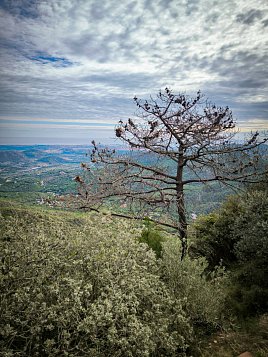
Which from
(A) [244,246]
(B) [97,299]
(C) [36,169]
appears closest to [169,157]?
(A) [244,246]

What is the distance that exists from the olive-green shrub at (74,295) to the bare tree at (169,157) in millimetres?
3303

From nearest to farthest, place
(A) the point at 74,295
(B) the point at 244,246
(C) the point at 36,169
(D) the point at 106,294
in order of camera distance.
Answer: (A) the point at 74,295 < (D) the point at 106,294 < (B) the point at 244,246 < (C) the point at 36,169

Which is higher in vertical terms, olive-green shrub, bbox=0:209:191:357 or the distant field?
olive-green shrub, bbox=0:209:191:357

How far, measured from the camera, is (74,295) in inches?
146

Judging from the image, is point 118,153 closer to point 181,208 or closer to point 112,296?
point 181,208

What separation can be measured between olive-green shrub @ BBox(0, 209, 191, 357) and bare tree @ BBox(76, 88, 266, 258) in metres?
3.30

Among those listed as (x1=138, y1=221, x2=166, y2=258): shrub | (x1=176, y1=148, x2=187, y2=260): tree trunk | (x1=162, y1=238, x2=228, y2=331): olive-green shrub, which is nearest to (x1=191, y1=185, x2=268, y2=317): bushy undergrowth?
(x1=176, y1=148, x2=187, y2=260): tree trunk

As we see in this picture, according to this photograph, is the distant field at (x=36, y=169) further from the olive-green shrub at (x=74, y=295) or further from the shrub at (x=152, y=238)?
the olive-green shrub at (x=74, y=295)

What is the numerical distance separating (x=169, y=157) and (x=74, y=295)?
253 inches

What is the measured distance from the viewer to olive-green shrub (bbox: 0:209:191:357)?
11.3 ft

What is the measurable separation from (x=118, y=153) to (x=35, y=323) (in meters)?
6.47

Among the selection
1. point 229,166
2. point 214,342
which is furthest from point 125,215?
point 214,342

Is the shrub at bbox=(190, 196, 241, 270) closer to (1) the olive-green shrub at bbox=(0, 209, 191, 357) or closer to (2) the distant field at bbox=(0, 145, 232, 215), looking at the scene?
(2) the distant field at bbox=(0, 145, 232, 215)

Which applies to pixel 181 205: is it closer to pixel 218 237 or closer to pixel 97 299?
pixel 218 237
